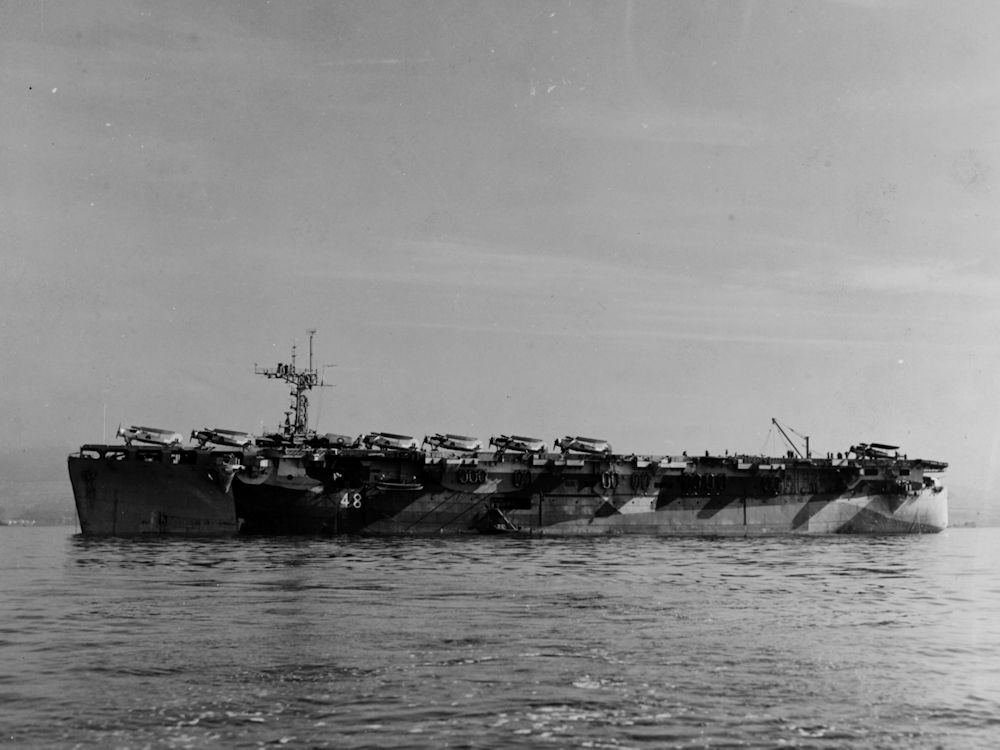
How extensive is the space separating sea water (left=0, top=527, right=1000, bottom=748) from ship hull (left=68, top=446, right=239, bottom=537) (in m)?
15.5

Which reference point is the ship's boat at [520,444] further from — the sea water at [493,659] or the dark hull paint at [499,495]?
the sea water at [493,659]

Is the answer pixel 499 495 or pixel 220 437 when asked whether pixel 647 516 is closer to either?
pixel 499 495

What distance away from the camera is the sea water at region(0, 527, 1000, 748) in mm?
9094

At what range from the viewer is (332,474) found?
41.6 meters

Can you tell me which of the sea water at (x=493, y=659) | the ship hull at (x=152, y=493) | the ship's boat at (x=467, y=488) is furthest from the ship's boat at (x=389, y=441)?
the sea water at (x=493, y=659)

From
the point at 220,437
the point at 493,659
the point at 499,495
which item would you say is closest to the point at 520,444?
the point at 499,495

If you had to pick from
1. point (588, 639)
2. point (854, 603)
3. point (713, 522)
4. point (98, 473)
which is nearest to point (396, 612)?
point (588, 639)

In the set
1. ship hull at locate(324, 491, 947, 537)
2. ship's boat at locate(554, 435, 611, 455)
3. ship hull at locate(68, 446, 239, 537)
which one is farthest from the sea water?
ship's boat at locate(554, 435, 611, 455)

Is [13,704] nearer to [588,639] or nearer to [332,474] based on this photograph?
[588,639]

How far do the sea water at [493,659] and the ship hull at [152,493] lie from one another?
15469mm

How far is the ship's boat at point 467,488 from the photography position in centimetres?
4050

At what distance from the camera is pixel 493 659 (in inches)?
486

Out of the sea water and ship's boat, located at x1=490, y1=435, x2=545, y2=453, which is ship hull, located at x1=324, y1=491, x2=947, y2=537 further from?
the sea water

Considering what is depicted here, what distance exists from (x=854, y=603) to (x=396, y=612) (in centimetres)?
916
